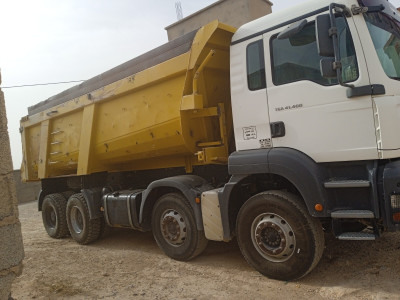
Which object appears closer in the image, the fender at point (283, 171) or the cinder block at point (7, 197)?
the cinder block at point (7, 197)

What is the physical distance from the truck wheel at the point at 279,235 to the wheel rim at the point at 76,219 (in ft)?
12.6

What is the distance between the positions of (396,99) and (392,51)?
1.95 ft

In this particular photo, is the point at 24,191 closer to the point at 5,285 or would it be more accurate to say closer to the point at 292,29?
the point at 5,285

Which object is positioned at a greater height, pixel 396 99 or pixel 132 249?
pixel 396 99

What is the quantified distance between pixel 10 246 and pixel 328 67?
2990 millimetres

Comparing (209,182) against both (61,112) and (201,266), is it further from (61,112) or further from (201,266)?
(61,112)

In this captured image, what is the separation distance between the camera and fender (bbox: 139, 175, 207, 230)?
4.47 metres

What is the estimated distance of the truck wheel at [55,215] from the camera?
717 centimetres

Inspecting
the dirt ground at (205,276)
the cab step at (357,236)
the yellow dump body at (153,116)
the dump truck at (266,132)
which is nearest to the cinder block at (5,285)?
the dirt ground at (205,276)

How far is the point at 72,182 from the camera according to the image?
7254mm

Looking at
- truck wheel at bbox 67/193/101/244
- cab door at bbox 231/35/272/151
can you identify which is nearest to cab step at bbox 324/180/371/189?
cab door at bbox 231/35/272/151

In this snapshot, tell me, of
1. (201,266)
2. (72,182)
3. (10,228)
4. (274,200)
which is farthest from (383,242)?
(72,182)

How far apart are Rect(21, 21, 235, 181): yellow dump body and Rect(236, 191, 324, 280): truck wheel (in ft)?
3.17

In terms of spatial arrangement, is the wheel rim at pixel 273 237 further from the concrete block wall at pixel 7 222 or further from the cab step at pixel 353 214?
the concrete block wall at pixel 7 222
